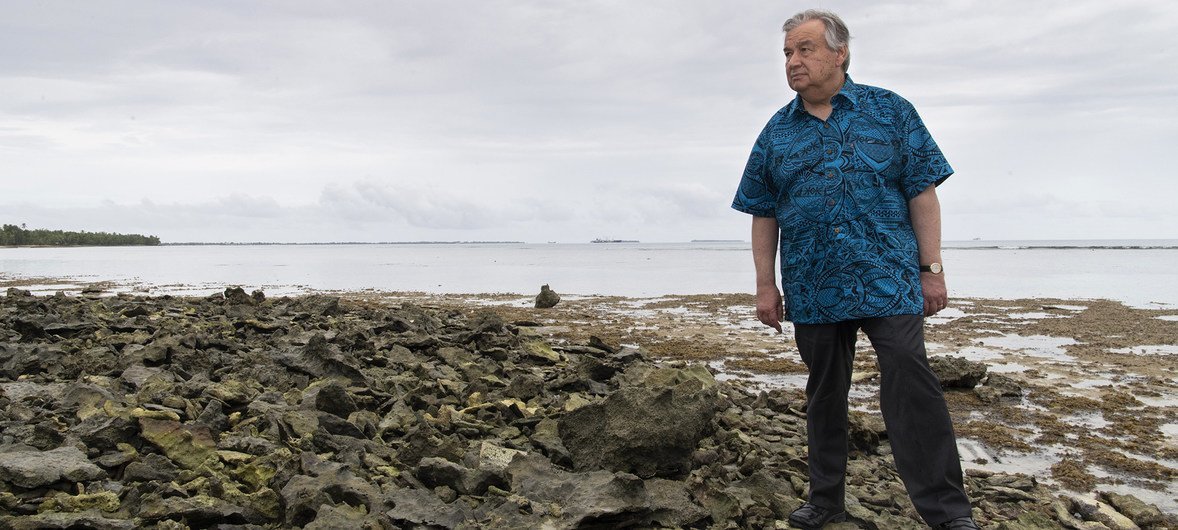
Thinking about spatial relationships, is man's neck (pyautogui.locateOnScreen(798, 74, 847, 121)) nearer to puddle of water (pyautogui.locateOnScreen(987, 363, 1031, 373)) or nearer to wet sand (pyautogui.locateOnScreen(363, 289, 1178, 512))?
wet sand (pyautogui.locateOnScreen(363, 289, 1178, 512))

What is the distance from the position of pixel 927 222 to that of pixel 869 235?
29 centimetres

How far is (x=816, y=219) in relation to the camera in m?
4.06

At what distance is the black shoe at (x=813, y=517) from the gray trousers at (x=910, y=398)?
1.83 ft

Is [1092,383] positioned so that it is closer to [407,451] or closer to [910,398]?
[910,398]

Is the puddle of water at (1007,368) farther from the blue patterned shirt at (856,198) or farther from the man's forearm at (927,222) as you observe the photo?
the blue patterned shirt at (856,198)

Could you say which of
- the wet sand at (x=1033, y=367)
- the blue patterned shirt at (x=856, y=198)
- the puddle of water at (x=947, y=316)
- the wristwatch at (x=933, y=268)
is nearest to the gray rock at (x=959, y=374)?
the wet sand at (x=1033, y=367)

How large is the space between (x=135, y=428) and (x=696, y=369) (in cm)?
465

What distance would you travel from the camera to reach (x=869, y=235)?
398 cm

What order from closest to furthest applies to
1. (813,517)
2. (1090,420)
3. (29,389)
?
1. (813,517)
2. (29,389)
3. (1090,420)

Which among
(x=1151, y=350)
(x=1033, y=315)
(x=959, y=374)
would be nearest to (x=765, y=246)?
(x=959, y=374)

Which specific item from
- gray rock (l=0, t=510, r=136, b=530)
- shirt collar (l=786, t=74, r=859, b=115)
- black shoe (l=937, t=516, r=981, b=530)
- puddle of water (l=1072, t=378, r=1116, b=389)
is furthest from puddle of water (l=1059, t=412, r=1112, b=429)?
gray rock (l=0, t=510, r=136, b=530)

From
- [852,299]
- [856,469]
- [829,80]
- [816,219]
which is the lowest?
[856,469]

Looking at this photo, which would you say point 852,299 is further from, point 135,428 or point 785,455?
point 135,428

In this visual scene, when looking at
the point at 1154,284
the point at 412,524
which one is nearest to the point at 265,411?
the point at 412,524
